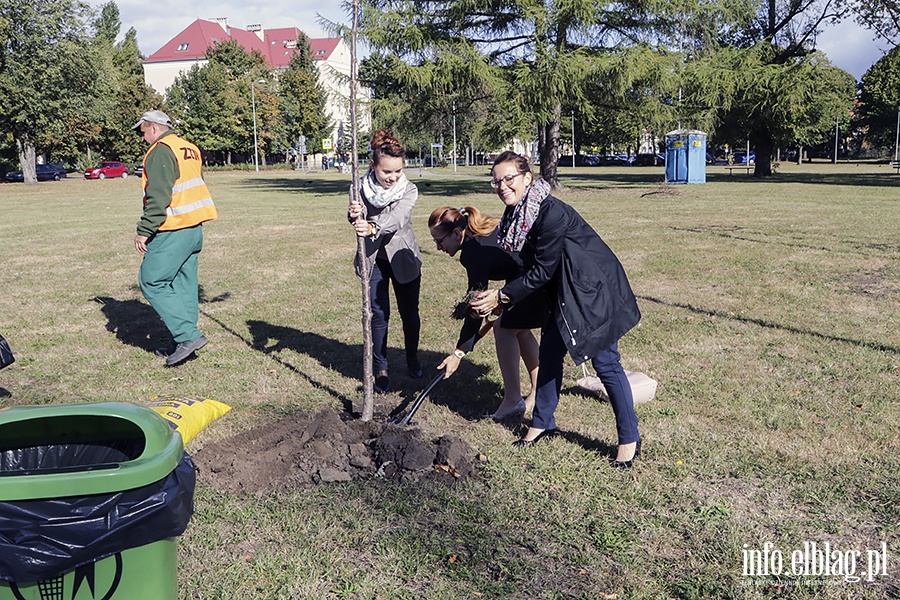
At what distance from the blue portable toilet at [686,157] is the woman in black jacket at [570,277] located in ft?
105

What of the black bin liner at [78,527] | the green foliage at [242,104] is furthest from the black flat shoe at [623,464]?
the green foliage at [242,104]

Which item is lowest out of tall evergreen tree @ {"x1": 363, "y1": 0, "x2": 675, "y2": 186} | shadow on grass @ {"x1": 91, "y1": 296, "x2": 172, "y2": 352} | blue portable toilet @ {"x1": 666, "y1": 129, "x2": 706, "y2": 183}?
shadow on grass @ {"x1": 91, "y1": 296, "x2": 172, "y2": 352}

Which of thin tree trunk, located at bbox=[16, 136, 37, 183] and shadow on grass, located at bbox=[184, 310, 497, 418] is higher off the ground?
thin tree trunk, located at bbox=[16, 136, 37, 183]

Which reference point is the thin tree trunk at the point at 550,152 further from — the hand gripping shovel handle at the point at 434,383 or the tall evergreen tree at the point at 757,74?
the hand gripping shovel handle at the point at 434,383

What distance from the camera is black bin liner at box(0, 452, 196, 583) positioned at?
200cm

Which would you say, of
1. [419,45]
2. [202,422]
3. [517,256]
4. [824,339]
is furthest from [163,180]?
[419,45]

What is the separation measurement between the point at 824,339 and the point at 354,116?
484 centimetres

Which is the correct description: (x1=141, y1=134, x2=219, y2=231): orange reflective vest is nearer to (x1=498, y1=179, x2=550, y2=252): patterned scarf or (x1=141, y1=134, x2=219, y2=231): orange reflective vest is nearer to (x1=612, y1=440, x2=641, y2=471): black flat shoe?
(x1=498, y1=179, x2=550, y2=252): patterned scarf

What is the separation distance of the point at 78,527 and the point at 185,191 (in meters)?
4.64

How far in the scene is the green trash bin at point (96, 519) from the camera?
200cm

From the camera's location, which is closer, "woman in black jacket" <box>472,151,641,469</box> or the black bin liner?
the black bin liner

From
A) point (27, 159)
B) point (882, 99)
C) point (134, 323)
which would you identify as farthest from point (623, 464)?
point (882, 99)

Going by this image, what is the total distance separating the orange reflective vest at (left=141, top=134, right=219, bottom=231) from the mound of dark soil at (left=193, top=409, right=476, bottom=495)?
244 centimetres

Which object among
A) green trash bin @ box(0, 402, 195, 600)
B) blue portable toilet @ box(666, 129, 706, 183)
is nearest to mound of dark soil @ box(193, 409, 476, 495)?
green trash bin @ box(0, 402, 195, 600)
